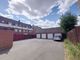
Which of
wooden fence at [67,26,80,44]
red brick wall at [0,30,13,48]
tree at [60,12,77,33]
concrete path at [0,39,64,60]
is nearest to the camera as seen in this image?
Answer: concrete path at [0,39,64,60]

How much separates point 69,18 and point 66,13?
175cm

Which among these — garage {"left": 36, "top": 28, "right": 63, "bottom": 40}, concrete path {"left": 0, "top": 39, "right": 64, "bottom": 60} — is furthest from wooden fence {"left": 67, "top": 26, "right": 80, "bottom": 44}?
garage {"left": 36, "top": 28, "right": 63, "bottom": 40}

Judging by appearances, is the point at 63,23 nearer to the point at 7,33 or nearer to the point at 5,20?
the point at 7,33

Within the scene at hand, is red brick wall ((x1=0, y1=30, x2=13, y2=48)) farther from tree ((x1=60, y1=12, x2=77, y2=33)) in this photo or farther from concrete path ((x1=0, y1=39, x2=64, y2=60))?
tree ((x1=60, y1=12, x2=77, y2=33))

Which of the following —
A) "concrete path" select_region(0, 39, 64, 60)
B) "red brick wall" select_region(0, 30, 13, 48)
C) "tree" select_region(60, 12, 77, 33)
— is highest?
"tree" select_region(60, 12, 77, 33)

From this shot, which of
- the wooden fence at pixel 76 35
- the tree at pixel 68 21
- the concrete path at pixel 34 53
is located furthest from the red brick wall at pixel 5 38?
the tree at pixel 68 21

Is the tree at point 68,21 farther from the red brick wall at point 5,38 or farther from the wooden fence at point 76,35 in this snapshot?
the red brick wall at point 5,38

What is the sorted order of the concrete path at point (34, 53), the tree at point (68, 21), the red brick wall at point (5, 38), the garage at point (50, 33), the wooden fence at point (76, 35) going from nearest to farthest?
the concrete path at point (34, 53) → the wooden fence at point (76, 35) → the red brick wall at point (5, 38) → the tree at point (68, 21) → the garage at point (50, 33)

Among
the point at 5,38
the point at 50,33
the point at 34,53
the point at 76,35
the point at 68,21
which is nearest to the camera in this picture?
the point at 76,35

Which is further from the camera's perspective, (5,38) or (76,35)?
(5,38)

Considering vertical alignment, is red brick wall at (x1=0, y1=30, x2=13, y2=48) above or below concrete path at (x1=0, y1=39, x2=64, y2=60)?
above

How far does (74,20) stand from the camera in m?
25.8

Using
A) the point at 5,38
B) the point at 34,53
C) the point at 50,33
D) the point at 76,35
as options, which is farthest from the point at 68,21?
the point at 50,33

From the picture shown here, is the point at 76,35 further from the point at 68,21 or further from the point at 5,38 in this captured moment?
the point at 68,21
